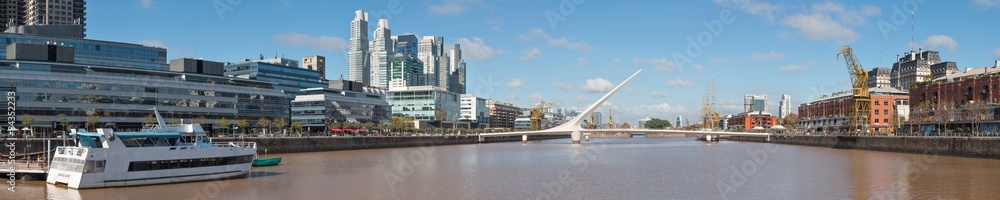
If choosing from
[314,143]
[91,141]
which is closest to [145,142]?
[91,141]

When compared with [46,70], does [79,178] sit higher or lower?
lower

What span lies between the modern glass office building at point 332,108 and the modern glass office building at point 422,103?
1751 inches

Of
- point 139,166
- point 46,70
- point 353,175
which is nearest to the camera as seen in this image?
point 139,166

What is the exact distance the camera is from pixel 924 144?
7588cm

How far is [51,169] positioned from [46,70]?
4642 cm

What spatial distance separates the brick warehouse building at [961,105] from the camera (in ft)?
279

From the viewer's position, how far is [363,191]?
3978cm

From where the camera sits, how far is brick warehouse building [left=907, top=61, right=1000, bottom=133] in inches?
3344

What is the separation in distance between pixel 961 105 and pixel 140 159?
9062cm

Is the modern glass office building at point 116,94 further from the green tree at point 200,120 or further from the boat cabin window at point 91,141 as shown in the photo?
the boat cabin window at point 91,141

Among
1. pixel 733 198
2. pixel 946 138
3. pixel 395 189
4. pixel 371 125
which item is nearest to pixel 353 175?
pixel 395 189

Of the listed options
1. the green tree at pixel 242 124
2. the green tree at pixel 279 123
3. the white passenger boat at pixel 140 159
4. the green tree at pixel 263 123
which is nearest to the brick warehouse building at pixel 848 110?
the green tree at pixel 279 123

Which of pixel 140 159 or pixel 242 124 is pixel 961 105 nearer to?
pixel 242 124

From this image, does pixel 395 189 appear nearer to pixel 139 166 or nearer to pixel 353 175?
pixel 353 175
